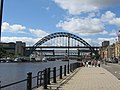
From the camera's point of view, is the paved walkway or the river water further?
the river water

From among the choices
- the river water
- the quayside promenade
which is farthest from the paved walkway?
the river water

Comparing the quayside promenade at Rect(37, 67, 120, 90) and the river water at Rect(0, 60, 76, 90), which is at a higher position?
the quayside promenade at Rect(37, 67, 120, 90)

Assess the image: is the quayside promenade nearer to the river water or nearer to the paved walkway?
the paved walkway

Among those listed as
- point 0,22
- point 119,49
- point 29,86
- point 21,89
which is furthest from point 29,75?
point 119,49

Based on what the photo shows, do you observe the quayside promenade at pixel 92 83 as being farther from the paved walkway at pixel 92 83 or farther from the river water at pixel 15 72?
the river water at pixel 15 72

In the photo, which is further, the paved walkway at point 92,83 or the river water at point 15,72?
the river water at point 15,72

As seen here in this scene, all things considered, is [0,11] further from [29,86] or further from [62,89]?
[62,89]

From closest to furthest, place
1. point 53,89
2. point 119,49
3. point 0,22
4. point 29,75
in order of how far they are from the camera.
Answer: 1. point 0,22
2. point 29,75
3. point 53,89
4. point 119,49

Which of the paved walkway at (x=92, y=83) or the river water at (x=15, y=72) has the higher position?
the paved walkway at (x=92, y=83)

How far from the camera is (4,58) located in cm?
18638

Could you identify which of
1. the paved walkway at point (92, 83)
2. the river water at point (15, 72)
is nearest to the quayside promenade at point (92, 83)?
the paved walkway at point (92, 83)

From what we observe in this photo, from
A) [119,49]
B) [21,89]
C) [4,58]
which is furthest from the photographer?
[4,58]

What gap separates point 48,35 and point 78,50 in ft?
71.7

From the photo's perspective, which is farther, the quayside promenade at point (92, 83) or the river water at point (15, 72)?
the river water at point (15, 72)
